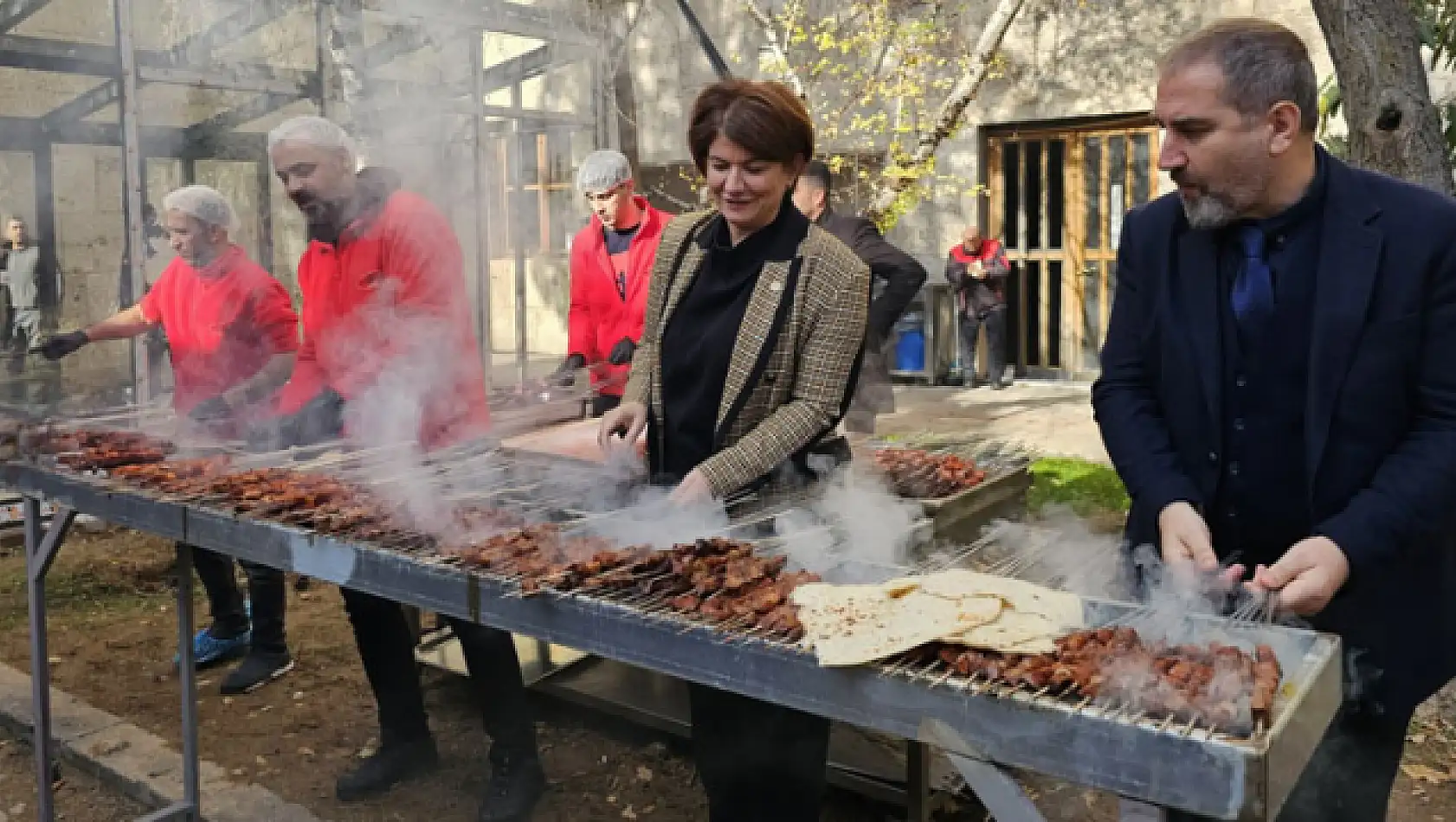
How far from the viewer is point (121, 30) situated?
6.76 meters

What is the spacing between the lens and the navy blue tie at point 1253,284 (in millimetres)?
2236

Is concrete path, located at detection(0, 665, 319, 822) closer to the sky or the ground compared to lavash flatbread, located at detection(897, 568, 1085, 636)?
closer to the ground

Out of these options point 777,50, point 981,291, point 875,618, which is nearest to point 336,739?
point 875,618

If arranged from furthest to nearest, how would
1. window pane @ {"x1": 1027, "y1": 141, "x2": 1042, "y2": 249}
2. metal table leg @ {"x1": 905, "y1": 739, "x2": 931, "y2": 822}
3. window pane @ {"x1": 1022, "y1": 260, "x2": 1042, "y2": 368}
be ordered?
window pane @ {"x1": 1022, "y1": 260, "x2": 1042, "y2": 368}
window pane @ {"x1": 1027, "y1": 141, "x2": 1042, "y2": 249}
metal table leg @ {"x1": 905, "y1": 739, "x2": 931, "y2": 822}

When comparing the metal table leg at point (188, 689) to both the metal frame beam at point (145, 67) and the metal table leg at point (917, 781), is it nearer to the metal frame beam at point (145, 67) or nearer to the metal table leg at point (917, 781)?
the metal table leg at point (917, 781)

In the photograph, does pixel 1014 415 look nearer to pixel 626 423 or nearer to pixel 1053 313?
pixel 1053 313

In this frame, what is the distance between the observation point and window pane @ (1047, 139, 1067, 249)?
40.1 ft

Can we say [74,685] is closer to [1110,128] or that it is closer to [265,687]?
[265,687]

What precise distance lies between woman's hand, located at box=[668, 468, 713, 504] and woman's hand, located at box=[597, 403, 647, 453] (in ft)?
1.44

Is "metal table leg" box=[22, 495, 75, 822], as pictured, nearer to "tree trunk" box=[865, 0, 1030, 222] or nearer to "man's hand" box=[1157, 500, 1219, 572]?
"man's hand" box=[1157, 500, 1219, 572]

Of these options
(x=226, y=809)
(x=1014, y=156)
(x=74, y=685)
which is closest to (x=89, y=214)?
(x=74, y=685)

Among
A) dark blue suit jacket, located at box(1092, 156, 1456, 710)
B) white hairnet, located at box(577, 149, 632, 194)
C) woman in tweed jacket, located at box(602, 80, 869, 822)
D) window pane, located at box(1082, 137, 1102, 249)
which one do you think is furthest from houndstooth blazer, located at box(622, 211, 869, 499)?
window pane, located at box(1082, 137, 1102, 249)

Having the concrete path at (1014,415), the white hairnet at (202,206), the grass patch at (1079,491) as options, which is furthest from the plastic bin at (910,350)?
the white hairnet at (202,206)

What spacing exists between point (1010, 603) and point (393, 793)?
9.59 feet
